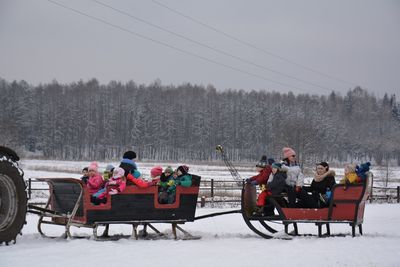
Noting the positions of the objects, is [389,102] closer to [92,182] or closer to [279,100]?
[279,100]

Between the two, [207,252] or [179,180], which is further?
[179,180]

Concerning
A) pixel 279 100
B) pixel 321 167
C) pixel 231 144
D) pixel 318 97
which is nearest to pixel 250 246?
pixel 321 167

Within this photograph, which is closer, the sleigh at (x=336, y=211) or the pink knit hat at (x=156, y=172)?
the sleigh at (x=336, y=211)

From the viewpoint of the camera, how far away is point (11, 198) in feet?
31.1

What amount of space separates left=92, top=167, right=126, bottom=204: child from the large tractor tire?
149 cm

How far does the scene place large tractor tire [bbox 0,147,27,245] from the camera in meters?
9.32

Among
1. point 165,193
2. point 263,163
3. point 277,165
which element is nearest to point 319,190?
point 277,165

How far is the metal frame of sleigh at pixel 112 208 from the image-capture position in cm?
1041

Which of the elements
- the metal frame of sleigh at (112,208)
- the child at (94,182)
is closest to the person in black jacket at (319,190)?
A: the metal frame of sleigh at (112,208)

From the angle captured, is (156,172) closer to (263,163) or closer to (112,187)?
(112,187)

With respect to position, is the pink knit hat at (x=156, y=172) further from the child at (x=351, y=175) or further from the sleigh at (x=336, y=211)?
the child at (x=351, y=175)

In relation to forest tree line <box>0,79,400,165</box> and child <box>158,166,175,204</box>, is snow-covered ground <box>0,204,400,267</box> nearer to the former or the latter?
child <box>158,166,175,204</box>

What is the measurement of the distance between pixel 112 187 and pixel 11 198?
1.92 m

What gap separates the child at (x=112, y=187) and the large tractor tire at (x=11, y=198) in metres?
1.49
